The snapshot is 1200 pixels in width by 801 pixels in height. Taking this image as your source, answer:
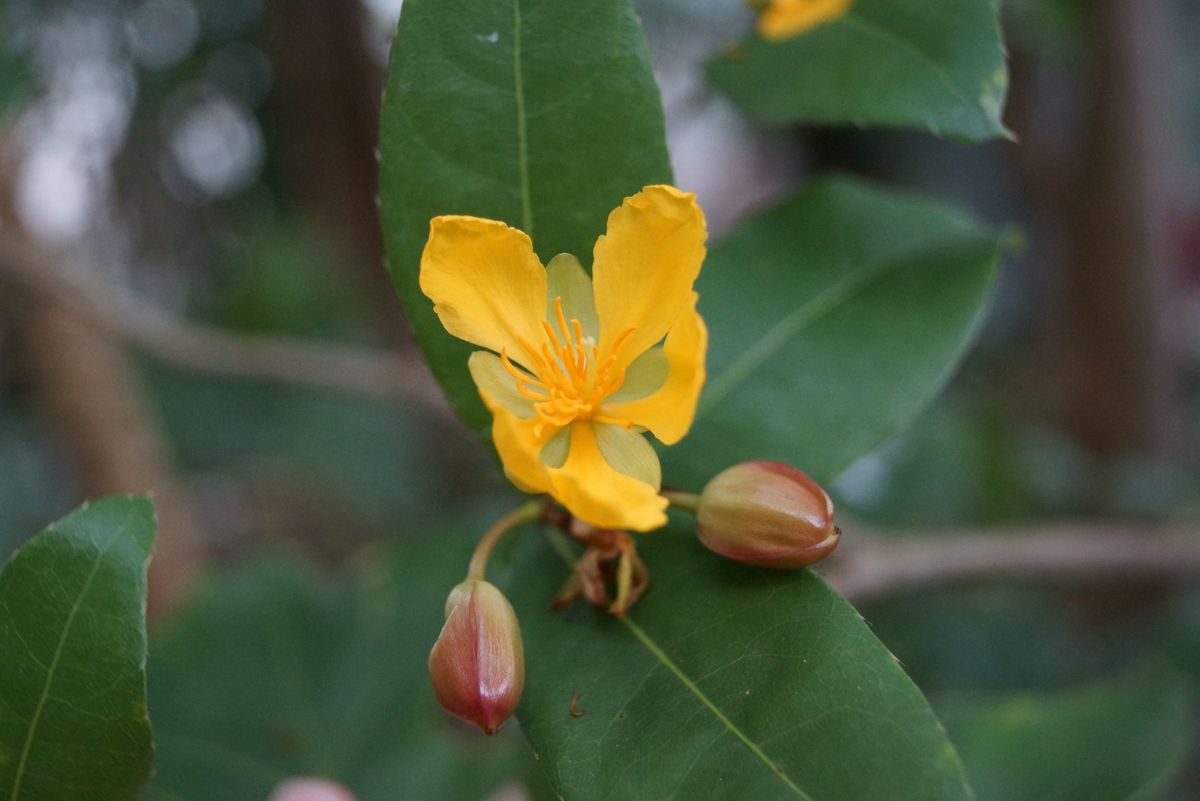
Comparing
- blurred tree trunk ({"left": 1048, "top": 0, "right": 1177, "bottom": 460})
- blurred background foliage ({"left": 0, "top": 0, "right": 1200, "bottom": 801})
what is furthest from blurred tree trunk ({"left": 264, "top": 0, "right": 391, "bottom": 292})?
blurred tree trunk ({"left": 1048, "top": 0, "right": 1177, "bottom": 460})

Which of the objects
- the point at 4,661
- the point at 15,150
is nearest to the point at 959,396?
the point at 15,150

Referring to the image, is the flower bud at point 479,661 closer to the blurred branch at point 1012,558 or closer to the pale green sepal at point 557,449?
the pale green sepal at point 557,449

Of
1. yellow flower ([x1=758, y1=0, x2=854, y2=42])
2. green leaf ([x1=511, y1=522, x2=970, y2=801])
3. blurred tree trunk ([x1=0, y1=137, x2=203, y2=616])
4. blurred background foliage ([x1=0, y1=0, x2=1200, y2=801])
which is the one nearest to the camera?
green leaf ([x1=511, y1=522, x2=970, y2=801])

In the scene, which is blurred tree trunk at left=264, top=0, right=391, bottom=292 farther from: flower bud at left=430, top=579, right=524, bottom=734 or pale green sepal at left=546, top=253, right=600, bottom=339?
flower bud at left=430, top=579, right=524, bottom=734

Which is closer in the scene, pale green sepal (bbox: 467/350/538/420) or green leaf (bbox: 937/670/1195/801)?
pale green sepal (bbox: 467/350/538/420)

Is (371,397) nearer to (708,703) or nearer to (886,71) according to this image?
(886,71)

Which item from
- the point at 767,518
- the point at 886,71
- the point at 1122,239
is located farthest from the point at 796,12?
the point at 1122,239

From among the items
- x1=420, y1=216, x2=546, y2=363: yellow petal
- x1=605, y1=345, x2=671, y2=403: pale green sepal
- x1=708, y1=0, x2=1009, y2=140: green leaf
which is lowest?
x1=605, y1=345, x2=671, y2=403: pale green sepal

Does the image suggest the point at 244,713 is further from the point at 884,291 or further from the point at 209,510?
the point at 209,510
